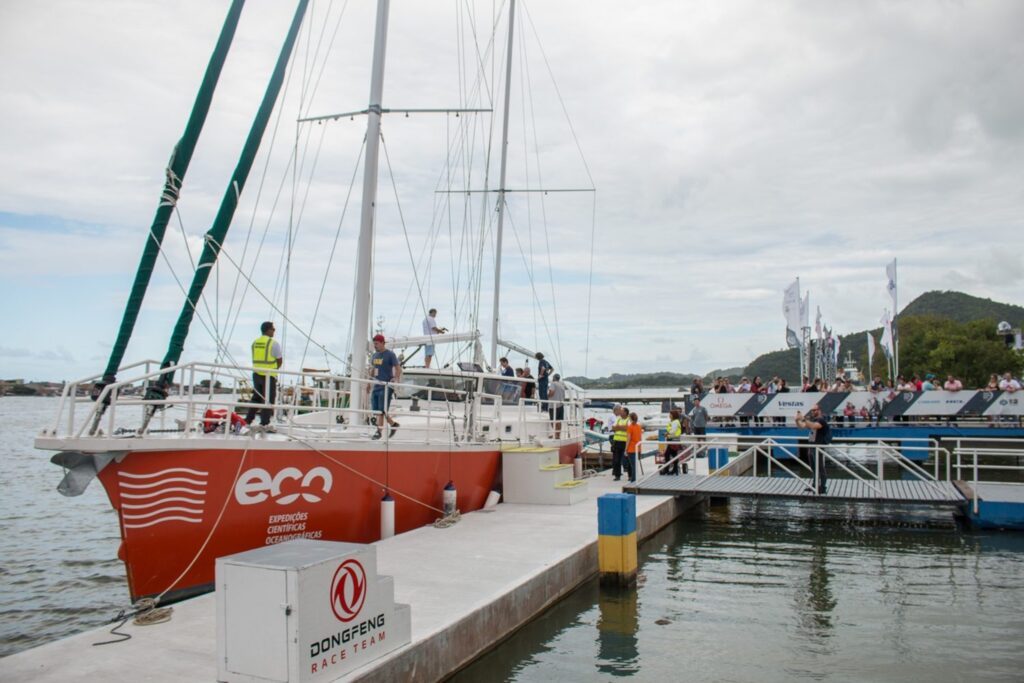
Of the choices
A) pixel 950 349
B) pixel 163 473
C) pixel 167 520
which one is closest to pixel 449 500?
pixel 167 520

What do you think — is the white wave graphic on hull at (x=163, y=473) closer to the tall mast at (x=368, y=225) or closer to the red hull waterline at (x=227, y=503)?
the red hull waterline at (x=227, y=503)

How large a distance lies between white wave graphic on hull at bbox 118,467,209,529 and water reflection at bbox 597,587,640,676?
186 inches

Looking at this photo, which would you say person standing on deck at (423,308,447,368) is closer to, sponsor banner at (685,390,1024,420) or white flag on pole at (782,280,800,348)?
sponsor banner at (685,390,1024,420)

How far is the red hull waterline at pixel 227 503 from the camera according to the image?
8.34 metres

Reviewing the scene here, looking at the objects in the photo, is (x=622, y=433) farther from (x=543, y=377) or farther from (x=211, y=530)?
(x=211, y=530)

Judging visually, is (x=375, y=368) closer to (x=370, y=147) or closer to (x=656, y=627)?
(x=370, y=147)

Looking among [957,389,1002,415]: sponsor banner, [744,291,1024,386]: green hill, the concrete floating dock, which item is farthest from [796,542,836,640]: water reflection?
[744,291,1024,386]: green hill

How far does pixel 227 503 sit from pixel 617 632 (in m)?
4.80

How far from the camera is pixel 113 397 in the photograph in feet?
27.3

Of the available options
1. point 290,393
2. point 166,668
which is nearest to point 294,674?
point 166,668

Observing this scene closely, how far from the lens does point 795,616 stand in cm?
1021

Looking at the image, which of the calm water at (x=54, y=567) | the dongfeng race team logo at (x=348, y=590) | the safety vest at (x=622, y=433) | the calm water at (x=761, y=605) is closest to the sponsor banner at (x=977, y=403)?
the calm water at (x=761, y=605)

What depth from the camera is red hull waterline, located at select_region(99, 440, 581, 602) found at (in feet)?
27.4

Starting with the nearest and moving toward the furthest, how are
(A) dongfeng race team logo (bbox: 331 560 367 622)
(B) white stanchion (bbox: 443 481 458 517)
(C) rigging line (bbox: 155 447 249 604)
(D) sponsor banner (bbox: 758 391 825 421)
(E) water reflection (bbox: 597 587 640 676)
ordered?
1. (A) dongfeng race team logo (bbox: 331 560 367 622)
2. (E) water reflection (bbox: 597 587 640 676)
3. (C) rigging line (bbox: 155 447 249 604)
4. (B) white stanchion (bbox: 443 481 458 517)
5. (D) sponsor banner (bbox: 758 391 825 421)
